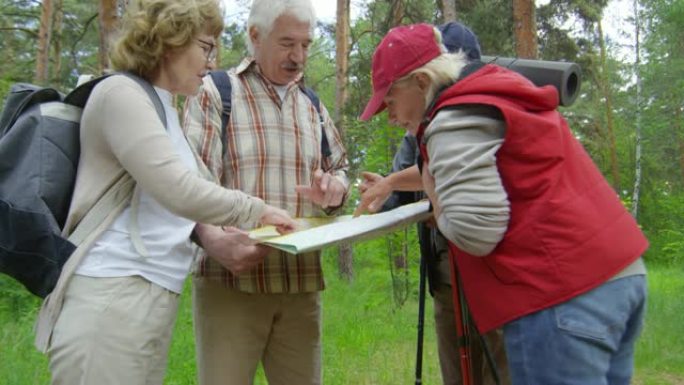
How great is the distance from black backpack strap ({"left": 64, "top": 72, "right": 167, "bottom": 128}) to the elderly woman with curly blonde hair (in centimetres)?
4

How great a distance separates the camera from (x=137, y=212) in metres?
2.13

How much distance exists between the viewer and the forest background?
20.2 feet

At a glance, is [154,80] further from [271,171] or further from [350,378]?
[350,378]

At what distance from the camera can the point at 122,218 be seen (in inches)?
83.0

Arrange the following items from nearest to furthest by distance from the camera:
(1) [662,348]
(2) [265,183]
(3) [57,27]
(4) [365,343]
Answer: (2) [265,183] → (4) [365,343] → (1) [662,348] → (3) [57,27]

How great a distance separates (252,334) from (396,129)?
4646mm

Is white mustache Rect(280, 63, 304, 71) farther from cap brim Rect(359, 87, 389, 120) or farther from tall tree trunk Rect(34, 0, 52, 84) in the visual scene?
tall tree trunk Rect(34, 0, 52, 84)

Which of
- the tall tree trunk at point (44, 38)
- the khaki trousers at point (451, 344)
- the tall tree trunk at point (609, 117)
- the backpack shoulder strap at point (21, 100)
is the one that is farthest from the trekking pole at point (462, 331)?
the tall tree trunk at point (609, 117)

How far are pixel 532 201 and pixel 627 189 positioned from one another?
34207 mm

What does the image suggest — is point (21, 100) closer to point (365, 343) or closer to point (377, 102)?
point (377, 102)

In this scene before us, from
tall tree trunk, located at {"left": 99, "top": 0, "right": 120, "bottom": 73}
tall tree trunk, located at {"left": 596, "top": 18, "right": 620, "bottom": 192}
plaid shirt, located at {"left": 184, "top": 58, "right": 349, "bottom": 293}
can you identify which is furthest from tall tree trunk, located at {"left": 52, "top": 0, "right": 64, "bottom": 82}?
tall tree trunk, located at {"left": 596, "top": 18, "right": 620, "bottom": 192}

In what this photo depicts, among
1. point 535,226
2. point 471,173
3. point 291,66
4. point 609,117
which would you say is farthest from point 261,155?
point 609,117

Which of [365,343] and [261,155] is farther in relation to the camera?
[365,343]

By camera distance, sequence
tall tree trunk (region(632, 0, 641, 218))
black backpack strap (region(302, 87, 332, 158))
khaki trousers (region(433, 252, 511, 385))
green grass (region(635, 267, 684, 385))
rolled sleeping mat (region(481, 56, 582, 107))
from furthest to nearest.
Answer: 1. tall tree trunk (region(632, 0, 641, 218))
2. green grass (region(635, 267, 684, 385))
3. black backpack strap (region(302, 87, 332, 158))
4. khaki trousers (region(433, 252, 511, 385))
5. rolled sleeping mat (region(481, 56, 582, 107))
